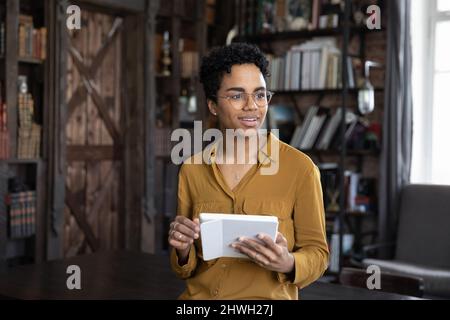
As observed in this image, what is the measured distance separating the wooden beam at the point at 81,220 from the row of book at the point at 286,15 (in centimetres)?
213

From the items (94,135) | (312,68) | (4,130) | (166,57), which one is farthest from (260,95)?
(166,57)

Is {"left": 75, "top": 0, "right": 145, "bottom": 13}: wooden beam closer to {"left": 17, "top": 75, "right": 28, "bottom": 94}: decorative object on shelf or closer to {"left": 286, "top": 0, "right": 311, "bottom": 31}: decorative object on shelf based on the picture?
{"left": 17, "top": 75, "right": 28, "bottom": 94}: decorative object on shelf

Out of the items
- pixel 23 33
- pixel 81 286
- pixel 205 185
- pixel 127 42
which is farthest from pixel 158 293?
pixel 127 42

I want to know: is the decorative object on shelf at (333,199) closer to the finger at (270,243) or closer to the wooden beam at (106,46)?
the wooden beam at (106,46)

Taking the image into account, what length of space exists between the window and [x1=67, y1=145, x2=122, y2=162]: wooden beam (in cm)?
240

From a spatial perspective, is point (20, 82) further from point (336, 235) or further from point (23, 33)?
point (336, 235)

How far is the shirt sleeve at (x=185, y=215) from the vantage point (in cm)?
160

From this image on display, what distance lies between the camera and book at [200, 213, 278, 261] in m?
1.43

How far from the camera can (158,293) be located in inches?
93.3

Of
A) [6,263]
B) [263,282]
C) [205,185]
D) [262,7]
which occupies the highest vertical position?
[262,7]

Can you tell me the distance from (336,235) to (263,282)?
3672mm

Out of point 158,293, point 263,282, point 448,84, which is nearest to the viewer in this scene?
point 263,282

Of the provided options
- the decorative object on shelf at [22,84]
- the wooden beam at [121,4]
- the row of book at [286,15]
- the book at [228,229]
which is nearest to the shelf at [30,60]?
the decorative object on shelf at [22,84]

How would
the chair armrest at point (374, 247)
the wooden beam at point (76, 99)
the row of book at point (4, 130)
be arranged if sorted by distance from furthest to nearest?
the wooden beam at point (76, 99)
the chair armrest at point (374, 247)
the row of book at point (4, 130)
